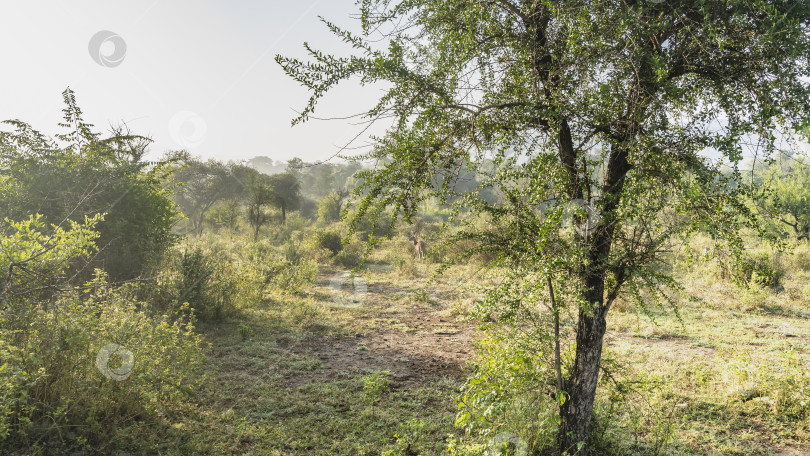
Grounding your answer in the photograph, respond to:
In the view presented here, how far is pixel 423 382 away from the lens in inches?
246

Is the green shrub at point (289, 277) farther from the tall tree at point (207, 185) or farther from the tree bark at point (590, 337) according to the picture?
the tall tree at point (207, 185)

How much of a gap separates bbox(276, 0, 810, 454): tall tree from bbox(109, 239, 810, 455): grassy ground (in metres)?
0.92

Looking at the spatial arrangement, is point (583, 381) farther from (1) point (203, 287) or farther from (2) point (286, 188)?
(2) point (286, 188)

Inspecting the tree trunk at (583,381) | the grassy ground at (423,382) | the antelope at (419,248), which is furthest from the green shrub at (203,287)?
the antelope at (419,248)

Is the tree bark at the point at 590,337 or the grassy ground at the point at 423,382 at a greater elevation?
the tree bark at the point at 590,337

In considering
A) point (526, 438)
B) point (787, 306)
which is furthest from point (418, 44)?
point (787, 306)

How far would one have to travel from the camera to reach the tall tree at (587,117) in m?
2.83

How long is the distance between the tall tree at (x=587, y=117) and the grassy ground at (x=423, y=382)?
36.1 inches

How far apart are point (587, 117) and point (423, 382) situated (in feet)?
15.2

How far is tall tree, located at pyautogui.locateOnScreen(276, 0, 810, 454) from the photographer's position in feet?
9.29

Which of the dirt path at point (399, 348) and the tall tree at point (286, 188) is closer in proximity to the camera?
the dirt path at point (399, 348)

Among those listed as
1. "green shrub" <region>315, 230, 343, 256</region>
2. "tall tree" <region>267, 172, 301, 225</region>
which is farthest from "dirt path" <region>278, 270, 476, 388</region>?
"tall tree" <region>267, 172, 301, 225</region>

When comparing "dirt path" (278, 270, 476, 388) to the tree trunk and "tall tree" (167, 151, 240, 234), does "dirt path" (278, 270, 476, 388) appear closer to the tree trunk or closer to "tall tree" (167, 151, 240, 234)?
the tree trunk

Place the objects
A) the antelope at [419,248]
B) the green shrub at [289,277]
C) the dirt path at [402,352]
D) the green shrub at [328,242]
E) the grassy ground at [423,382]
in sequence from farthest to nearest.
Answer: the green shrub at [328,242] → the antelope at [419,248] → the green shrub at [289,277] → the dirt path at [402,352] → the grassy ground at [423,382]
